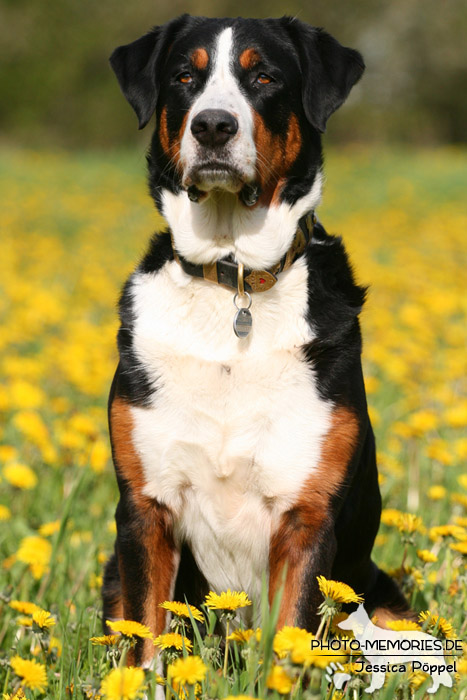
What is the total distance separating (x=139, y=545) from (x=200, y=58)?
1602 mm

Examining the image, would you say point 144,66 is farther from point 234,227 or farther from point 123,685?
point 123,685

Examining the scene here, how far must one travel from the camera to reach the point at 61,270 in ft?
30.5

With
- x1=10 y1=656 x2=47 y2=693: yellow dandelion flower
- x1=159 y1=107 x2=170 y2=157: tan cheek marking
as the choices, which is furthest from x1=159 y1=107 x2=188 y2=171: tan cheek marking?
x1=10 y1=656 x2=47 y2=693: yellow dandelion flower

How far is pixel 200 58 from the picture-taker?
2795 millimetres

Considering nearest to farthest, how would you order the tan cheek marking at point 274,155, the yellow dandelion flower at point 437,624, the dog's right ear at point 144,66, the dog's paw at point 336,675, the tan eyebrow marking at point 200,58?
1. the dog's paw at point 336,675
2. the yellow dandelion flower at point 437,624
3. the tan cheek marking at point 274,155
4. the tan eyebrow marking at point 200,58
5. the dog's right ear at point 144,66

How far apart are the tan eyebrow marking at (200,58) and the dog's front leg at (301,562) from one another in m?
1.49

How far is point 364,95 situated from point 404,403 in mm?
32757

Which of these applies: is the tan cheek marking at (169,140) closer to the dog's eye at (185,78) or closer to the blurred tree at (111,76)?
the dog's eye at (185,78)

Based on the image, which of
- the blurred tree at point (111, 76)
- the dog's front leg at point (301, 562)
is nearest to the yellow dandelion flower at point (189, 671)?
the dog's front leg at point (301, 562)

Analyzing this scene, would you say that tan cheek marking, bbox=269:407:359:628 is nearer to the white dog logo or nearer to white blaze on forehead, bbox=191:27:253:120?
the white dog logo

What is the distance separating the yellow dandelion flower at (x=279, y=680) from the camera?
1581mm

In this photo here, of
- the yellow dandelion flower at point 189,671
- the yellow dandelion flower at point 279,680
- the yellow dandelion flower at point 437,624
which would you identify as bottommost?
the yellow dandelion flower at point 437,624

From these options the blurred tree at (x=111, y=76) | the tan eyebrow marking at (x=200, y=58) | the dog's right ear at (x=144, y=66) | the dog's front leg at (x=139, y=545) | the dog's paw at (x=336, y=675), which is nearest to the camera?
the dog's paw at (x=336, y=675)

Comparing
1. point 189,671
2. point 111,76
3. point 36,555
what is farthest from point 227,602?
point 111,76
